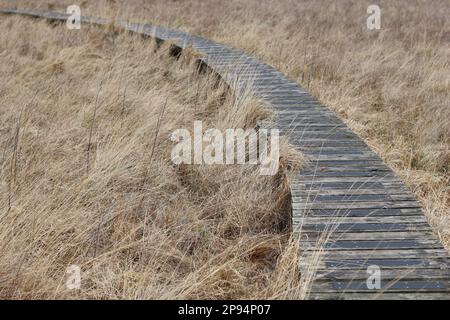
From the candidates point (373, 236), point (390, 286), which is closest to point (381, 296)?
point (390, 286)

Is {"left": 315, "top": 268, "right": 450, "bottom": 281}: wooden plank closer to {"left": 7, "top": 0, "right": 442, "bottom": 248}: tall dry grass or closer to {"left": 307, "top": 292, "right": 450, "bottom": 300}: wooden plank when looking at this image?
{"left": 307, "top": 292, "right": 450, "bottom": 300}: wooden plank

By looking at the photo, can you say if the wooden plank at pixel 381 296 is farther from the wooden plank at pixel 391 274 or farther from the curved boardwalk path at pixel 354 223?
the wooden plank at pixel 391 274

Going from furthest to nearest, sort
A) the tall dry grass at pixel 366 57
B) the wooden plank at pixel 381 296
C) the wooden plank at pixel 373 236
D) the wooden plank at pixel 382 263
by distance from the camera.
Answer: the tall dry grass at pixel 366 57 → the wooden plank at pixel 373 236 → the wooden plank at pixel 382 263 → the wooden plank at pixel 381 296

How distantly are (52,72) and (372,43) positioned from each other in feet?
A: 20.0

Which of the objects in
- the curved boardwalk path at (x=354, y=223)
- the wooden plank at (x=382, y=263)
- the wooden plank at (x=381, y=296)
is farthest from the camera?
the wooden plank at (x=382, y=263)

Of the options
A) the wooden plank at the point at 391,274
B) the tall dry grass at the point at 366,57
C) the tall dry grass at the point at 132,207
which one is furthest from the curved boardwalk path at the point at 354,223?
the tall dry grass at the point at 366,57

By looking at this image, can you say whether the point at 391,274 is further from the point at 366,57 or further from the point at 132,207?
the point at 366,57

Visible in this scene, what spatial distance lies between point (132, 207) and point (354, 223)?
140 centimetres

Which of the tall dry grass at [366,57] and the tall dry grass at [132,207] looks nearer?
the tall dry grass at [132,207]

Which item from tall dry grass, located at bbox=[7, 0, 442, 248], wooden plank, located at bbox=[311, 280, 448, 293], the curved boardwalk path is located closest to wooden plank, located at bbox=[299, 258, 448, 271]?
the curved boardwalk path

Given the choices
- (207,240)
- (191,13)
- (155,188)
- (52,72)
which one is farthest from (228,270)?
(191,13)

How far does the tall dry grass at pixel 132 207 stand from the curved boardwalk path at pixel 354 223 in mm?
159

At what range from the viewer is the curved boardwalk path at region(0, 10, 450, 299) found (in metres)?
2.31

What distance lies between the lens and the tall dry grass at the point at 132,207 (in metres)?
2.48
